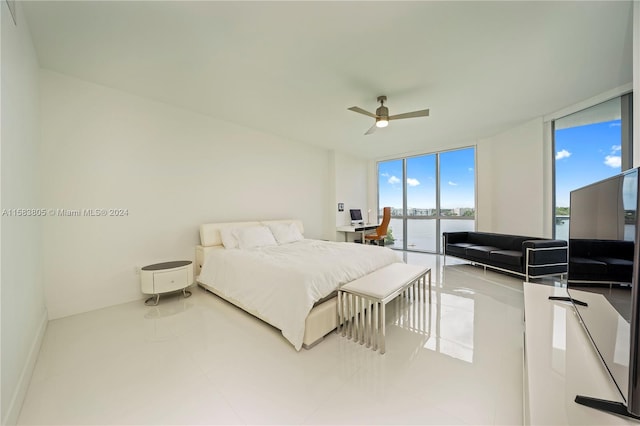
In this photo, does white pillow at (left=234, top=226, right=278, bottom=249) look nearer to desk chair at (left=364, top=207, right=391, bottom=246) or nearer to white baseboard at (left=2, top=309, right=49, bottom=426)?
white baseboard at (left=2, top=309, right=49, bottom=426)

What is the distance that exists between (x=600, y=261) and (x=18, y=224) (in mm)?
3637

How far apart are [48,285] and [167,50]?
9.19 feet

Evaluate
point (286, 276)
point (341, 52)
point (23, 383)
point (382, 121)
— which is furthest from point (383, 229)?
point (23, 383)

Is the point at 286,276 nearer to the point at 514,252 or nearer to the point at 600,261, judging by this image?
the point at 600,261

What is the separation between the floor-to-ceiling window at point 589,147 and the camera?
301cm

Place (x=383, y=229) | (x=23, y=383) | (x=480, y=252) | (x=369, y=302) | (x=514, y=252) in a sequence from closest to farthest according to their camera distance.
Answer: (x=23, y=383) < (x=369, y=302) < (x=514, y=252) < (x=480, y=252) < (x=383, y=229)

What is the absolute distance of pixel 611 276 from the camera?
103 cm

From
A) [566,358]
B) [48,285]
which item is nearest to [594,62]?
[566,358]

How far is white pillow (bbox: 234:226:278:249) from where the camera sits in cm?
354

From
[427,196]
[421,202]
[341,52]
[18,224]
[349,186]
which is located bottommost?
[18,224]

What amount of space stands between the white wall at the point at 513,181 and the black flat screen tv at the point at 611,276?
335 cm

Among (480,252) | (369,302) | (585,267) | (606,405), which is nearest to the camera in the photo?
(606,405)

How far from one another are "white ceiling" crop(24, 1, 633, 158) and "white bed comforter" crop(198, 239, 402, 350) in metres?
2.11

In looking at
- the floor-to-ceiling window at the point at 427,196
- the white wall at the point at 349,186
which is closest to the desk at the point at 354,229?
the white wall at the point at 349,186
